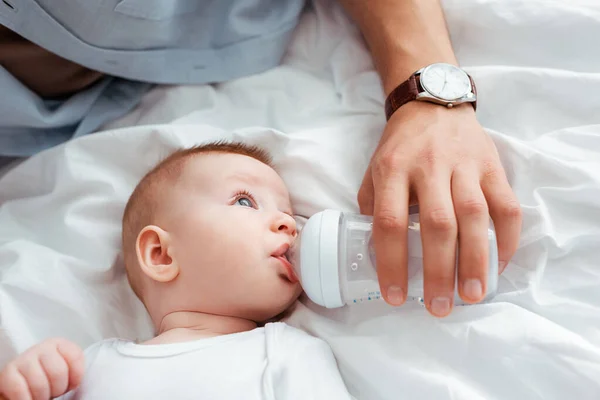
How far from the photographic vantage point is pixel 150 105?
3.88 ft

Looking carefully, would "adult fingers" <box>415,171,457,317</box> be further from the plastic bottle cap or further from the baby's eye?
the baby's eye

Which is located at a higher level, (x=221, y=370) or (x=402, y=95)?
(x=402, y=95)

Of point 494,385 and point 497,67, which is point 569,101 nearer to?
point 497,67

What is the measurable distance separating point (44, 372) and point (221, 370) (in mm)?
213

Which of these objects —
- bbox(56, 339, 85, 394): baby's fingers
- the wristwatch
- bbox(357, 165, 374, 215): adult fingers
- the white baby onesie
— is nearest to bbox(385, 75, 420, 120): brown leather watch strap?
the wristwatch

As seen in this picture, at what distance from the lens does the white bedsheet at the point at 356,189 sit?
0.81 m

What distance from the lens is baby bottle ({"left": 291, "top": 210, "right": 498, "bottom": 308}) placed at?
815mm

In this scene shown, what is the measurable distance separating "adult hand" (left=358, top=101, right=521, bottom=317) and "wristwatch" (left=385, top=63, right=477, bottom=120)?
34 mm

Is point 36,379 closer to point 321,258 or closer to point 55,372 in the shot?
point 55,372

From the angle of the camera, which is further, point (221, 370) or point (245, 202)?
point (245, 202)

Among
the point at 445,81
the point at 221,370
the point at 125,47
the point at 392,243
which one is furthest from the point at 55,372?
the point at 445,81

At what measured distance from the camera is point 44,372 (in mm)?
759

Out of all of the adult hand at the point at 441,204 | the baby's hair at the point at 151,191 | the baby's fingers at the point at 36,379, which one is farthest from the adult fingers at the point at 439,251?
the baby's fingers at the point at 36,379

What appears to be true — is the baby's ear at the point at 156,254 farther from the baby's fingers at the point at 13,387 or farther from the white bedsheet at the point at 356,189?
the baby's fingers at the point at 13,387
